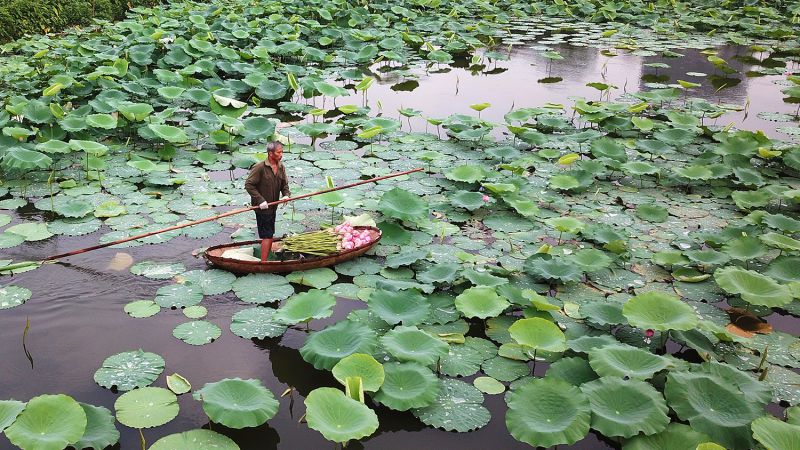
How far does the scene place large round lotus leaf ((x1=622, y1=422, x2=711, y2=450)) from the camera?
3258 millimetres

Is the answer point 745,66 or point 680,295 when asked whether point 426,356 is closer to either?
point 680,295

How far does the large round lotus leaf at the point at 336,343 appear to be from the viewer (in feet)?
12.8

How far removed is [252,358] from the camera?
422 cm

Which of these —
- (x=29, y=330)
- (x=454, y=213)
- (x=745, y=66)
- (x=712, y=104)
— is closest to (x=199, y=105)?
(x=454, y=213)

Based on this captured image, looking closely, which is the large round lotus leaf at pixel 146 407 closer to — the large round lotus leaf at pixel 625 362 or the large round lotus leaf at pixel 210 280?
the large round lotus leaf at pixel 210 280

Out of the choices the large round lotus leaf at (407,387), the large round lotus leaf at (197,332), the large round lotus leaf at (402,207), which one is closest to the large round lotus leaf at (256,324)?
the large round lotus leaf at (197,332)

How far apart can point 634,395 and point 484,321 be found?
1.30 metres

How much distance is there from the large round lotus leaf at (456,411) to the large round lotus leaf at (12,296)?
302 centimetres

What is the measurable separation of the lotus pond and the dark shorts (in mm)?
404

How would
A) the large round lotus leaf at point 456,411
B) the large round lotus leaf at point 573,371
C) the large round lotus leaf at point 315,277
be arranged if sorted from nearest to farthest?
1. the large round lotus leaf at point 456,411
2. the large round lotus leaf at point 573,371
3. the large round lotus leaf at point 315,277

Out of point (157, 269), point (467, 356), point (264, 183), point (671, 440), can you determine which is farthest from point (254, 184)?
point (671, 440)

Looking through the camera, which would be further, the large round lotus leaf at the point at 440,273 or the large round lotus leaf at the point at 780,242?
the large round lotus leaf at the point at 780,242


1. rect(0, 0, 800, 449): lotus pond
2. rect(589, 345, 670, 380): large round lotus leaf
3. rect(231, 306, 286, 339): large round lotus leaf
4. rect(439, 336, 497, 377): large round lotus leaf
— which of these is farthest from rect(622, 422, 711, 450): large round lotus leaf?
rect(231, 306, 286, 339): large round lotus leaf

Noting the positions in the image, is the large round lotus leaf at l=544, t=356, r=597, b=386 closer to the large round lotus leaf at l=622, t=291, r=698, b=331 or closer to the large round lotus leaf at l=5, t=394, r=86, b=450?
the large round lotus leaf at l=622, t=291, r=698, b=331
